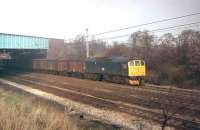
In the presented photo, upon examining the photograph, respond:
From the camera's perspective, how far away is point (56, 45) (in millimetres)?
75375

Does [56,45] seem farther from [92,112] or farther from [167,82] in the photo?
[92,112]

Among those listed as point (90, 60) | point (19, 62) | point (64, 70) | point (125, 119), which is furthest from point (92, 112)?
point (19, 62)

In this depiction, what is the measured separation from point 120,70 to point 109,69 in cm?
197

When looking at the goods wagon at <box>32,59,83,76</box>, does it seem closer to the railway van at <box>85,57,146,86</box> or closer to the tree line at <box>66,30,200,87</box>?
the railway van at <box>85,57,146,86</box>

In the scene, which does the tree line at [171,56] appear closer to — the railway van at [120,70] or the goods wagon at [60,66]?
the railway van at [120,70]

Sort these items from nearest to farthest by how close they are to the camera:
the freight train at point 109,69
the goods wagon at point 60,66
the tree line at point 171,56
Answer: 1. the freight train at point 109,69
2. the tree line at point 171,56
3. the goods wagon at point 60,66

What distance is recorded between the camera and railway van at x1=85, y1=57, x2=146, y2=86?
2602 cm

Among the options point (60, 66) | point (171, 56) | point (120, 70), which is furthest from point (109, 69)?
point (60, 66)

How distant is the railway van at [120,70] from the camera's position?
85.4 feet

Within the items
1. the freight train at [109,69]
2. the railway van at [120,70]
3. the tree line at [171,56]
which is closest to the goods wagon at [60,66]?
the freight train at [109,69]

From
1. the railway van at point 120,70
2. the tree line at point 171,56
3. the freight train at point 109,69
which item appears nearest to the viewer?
the railway van at point 120,70

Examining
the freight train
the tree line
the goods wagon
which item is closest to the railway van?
the freight train

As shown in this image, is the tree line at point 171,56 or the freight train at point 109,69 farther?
the tree line at point 171,56

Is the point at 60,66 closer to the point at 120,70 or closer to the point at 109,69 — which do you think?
the point at 109,69
